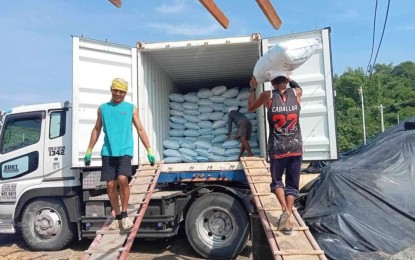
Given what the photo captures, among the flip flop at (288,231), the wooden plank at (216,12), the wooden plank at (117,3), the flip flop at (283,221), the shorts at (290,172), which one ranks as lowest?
the flip flop at (288,231)

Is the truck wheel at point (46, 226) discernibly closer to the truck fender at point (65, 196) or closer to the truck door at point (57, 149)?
the truck fender at point (65, 196)

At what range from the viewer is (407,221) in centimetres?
456

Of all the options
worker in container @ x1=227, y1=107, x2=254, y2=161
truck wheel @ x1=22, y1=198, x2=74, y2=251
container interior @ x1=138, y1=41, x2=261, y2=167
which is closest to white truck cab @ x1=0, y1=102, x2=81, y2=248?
truck wheel @ x1=22, y1=198, x2=74, y2=251

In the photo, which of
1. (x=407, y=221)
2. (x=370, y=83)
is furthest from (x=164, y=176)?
(x=370, y=83)

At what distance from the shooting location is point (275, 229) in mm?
3930

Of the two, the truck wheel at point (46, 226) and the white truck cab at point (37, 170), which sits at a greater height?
the white truck cab at point (37, 170)

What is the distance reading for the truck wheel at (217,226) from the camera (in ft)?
18.9

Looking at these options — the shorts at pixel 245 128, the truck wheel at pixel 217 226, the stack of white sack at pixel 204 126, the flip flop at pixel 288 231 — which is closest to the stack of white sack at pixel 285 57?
the flip flop at pixel 288 231

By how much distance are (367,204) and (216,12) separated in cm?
353

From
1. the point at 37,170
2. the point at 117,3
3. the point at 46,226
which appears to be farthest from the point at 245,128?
the point at 117,3

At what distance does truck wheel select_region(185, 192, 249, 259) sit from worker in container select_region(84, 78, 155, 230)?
70.3 inches

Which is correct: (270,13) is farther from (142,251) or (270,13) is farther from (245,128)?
(142,251)

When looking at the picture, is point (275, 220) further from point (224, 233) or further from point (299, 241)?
point (224, 233)

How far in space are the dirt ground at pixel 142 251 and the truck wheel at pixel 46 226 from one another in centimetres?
16
